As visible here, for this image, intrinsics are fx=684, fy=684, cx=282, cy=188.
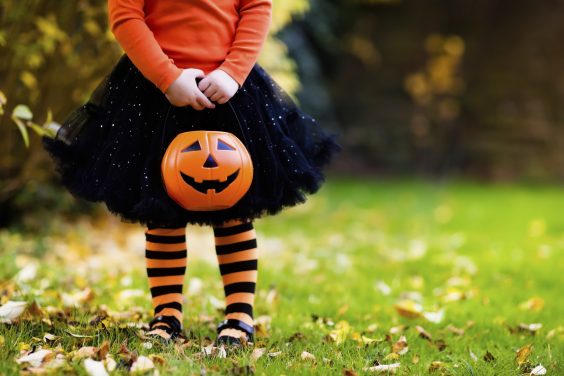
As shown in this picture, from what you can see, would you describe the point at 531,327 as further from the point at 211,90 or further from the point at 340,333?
the point at 211,90

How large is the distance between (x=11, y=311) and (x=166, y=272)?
46 centimetres

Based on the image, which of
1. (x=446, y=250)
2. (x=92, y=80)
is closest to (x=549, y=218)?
(x=446, y=250)

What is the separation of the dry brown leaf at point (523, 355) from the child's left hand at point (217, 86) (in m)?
1.07

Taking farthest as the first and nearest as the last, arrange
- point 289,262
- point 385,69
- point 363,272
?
point 385,69 < point 289,262 < point 363,272

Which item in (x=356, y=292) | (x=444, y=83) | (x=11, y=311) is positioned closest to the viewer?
(x=11, y=311)

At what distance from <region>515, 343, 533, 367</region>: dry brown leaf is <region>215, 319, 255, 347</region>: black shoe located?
0.74 meters

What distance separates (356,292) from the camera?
2820 mm

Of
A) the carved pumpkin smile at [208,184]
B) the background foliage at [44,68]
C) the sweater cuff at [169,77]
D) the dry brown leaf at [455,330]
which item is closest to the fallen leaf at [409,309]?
the dry brown leaf at [455,330]

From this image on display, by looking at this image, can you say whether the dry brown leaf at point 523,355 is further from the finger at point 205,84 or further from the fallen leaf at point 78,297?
the fallen leaf at point 78,297

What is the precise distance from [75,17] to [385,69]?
5.37 metres

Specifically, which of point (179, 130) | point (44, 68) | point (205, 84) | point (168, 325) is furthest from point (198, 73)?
point (44, 68)

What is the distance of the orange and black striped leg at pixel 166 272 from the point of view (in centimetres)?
194

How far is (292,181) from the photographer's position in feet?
6.32

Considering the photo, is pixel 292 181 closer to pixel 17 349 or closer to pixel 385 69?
pixel 17 349
